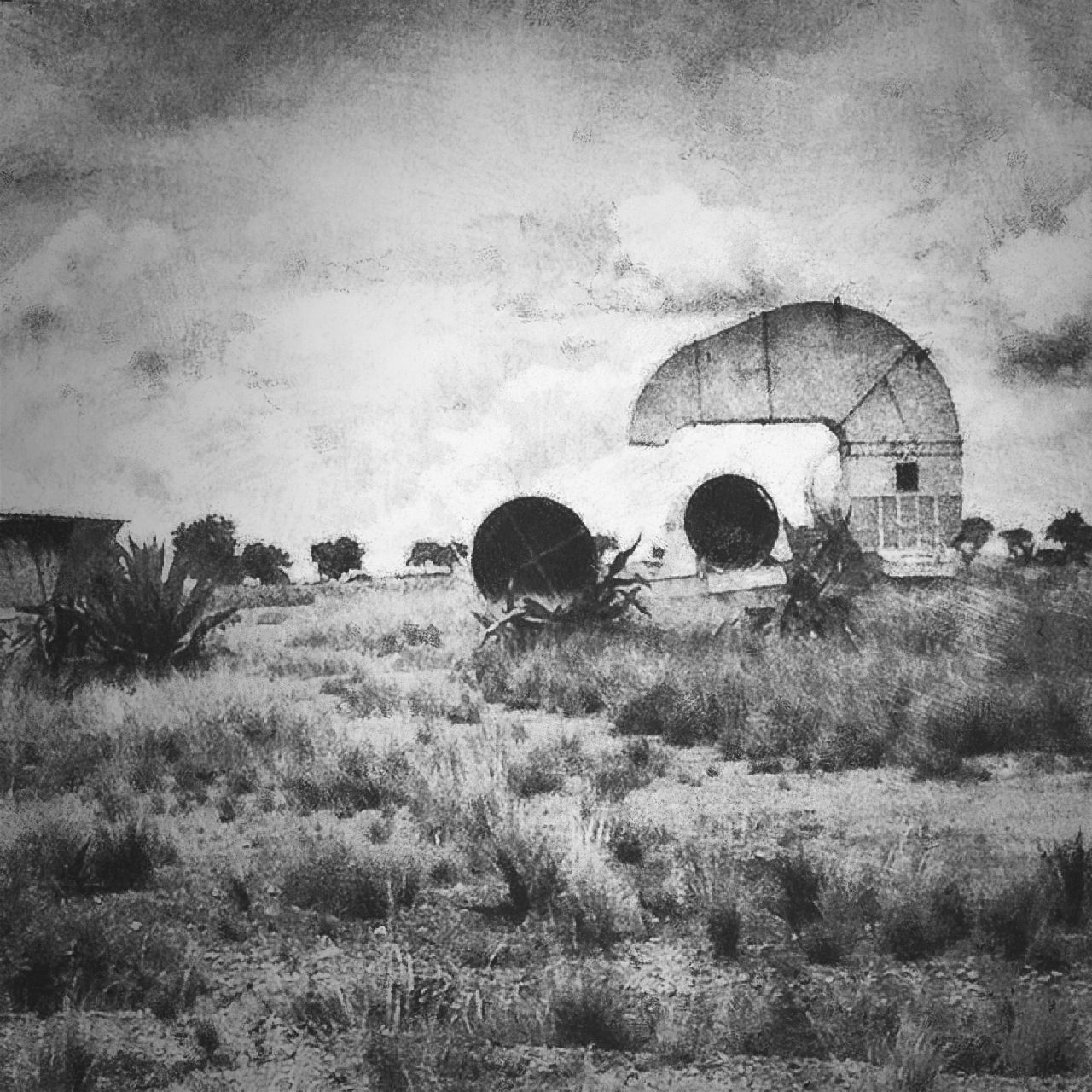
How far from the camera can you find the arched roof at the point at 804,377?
3.50 m

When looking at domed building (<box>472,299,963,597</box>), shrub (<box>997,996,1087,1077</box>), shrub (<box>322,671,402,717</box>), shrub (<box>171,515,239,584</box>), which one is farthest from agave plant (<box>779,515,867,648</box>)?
shrub (<box>171,515,239,584</box>)

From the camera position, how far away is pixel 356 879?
3.26 metres

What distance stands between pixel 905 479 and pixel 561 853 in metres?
1.60

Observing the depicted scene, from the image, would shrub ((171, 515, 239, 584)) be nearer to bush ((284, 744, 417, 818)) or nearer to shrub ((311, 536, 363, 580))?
shrub ((311, 536, 363, 580))

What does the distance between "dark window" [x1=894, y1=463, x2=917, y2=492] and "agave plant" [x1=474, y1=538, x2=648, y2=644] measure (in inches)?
33.7

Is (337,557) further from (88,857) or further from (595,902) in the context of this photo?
(595,902)

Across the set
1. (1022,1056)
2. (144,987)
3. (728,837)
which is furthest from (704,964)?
(144,987)

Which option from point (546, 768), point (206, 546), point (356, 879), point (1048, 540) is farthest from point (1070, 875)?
point (206, 546)

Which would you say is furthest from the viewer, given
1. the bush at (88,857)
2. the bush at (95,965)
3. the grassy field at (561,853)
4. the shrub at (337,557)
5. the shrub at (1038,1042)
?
the shrub at (337,557)

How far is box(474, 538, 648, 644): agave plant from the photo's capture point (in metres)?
3.52

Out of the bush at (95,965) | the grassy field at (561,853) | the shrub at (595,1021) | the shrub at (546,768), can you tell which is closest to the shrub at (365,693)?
the grassy field at (561,853)

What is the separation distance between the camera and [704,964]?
309cm

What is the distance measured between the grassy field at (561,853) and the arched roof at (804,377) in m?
0.56

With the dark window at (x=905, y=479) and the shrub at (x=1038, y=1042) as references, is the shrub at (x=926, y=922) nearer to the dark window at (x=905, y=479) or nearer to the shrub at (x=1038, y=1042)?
the shrub at (x=1038, y=1042)
